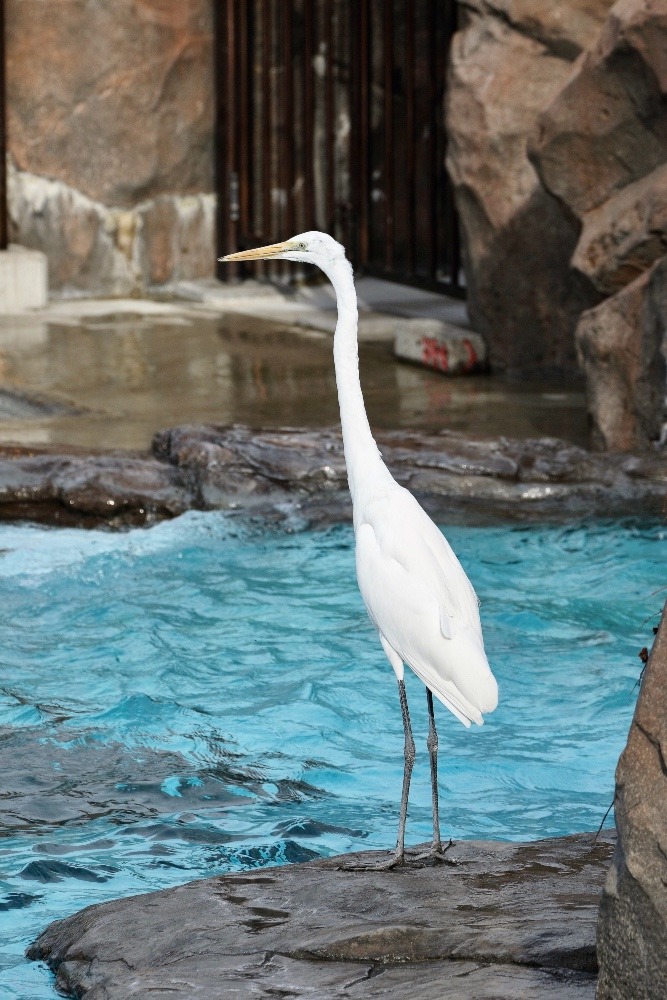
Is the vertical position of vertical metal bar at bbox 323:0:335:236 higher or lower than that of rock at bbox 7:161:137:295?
higher

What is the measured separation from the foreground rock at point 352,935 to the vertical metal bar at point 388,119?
27.6ft

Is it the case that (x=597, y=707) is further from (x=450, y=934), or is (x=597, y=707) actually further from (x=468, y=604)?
(x=450, y=934)

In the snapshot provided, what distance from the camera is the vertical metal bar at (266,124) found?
38.8ft

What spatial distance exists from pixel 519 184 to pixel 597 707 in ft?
15.0

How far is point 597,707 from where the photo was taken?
4.99 meters

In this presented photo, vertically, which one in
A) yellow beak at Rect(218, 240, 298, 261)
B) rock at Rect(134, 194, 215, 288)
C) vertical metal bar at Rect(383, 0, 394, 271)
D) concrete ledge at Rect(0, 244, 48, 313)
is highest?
vertical metal bar at Rect(383, 0, 394, 271)

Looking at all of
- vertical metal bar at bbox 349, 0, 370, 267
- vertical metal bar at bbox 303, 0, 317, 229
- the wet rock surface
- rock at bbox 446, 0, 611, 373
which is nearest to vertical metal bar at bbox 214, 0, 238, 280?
vertical metal bar at bbox 303, 0, 317, 229

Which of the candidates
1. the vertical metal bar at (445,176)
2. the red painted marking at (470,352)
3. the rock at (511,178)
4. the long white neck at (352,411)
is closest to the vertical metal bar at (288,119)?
the vertical metal bar at (445,176)

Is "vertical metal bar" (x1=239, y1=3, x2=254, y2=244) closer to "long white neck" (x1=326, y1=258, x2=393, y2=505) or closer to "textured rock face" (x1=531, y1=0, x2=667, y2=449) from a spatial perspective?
"textured rock face" (x1=531, y1=0, x2=667, y2=449)

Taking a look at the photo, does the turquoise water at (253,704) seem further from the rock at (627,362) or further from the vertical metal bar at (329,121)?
the vertical metal bar at (329,121)

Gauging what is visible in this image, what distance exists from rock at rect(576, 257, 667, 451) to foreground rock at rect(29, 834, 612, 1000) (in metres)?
3.94

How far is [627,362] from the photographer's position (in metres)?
7.04

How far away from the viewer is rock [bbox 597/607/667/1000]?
2.19 meters

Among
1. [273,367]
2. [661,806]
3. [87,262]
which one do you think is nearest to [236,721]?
[661,806]
